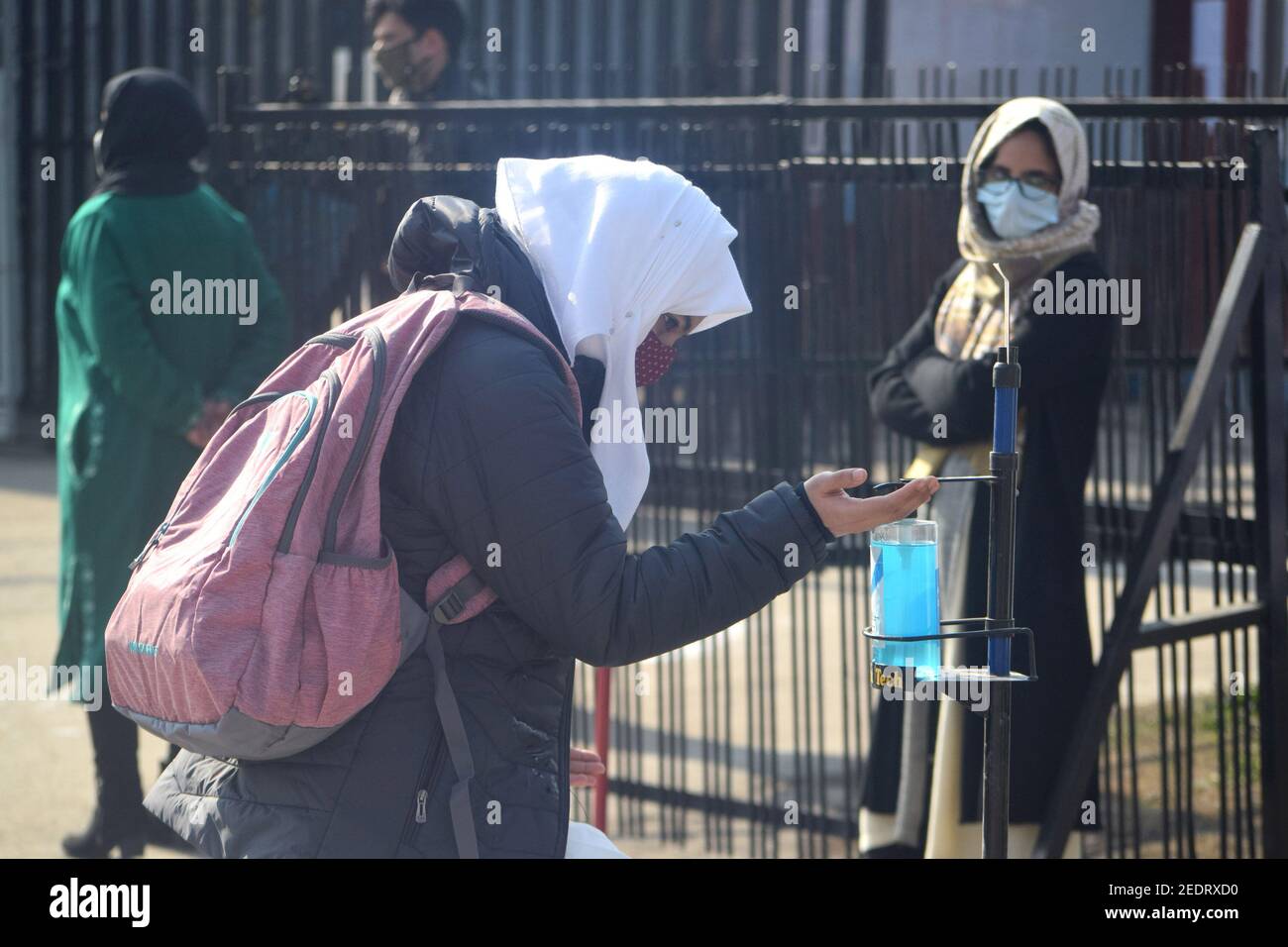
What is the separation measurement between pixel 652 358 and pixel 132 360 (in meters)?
2.21

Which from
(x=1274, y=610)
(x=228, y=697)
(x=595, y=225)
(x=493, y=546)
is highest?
(x=595, y=225)

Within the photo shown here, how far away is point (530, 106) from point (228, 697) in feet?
9.21

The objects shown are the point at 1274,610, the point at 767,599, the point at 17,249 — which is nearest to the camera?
the point at 767,599

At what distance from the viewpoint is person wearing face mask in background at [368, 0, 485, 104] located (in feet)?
16.9

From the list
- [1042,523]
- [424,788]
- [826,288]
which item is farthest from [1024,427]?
[424,788]

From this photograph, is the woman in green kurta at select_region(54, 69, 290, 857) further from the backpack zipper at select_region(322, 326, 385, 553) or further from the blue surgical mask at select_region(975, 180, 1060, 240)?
the backpack zipper at select_region(322, 326, 385, 553)

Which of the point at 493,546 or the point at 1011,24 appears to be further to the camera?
the point at 1011,24

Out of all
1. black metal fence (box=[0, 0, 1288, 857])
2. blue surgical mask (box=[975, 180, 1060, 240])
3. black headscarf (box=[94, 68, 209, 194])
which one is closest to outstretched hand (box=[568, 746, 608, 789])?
black metal fence (box=[0, 0, 1288, 857])

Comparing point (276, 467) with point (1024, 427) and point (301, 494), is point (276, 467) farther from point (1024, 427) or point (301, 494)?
point (1024, 427)

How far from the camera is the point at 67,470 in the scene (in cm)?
440

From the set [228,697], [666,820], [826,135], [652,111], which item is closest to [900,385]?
[826,135]

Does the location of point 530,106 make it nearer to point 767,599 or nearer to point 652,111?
point 652,111

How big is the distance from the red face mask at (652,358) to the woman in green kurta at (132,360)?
213 centimetres

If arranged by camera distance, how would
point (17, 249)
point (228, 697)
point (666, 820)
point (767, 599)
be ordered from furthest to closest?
point (17, 249)
point (666, 820)
point (767, 599)
point (228, 697)
